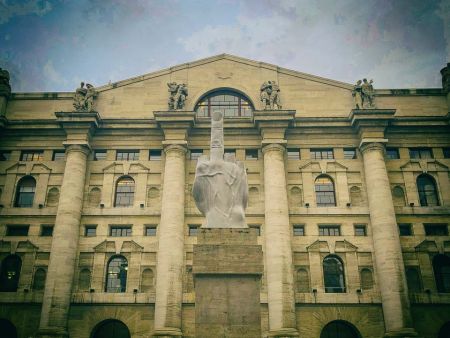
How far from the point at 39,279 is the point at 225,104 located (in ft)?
67.1

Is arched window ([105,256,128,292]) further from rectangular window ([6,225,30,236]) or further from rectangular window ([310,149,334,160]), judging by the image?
rectangular window ([310,149,334,160])

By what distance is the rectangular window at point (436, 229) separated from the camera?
35.0 metres

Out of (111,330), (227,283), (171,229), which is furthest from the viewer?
(171,229)

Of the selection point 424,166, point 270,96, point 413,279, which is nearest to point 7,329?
point 270,96

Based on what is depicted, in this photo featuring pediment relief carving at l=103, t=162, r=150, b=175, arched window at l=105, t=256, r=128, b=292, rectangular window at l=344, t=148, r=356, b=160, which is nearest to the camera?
arched window at l=105, t=256, r=128, b=292

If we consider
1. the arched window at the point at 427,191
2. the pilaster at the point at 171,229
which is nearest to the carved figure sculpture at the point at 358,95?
the arched window at the point at 427,191

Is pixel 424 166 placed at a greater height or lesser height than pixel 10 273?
greater

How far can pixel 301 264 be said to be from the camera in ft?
111

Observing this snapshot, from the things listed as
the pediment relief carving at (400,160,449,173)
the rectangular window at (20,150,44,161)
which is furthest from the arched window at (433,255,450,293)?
the rectangular window at (20,150,44,161)

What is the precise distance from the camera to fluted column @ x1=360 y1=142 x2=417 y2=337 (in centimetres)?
3088

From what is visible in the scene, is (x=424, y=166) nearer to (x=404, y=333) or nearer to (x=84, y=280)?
(x=404, y=333)

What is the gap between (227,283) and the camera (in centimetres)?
1623

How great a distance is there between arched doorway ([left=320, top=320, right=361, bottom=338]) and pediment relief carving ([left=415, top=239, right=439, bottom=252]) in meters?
7.74

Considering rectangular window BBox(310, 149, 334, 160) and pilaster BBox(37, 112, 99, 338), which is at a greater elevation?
rectangular window BBox(310, 149, 334, 160)
